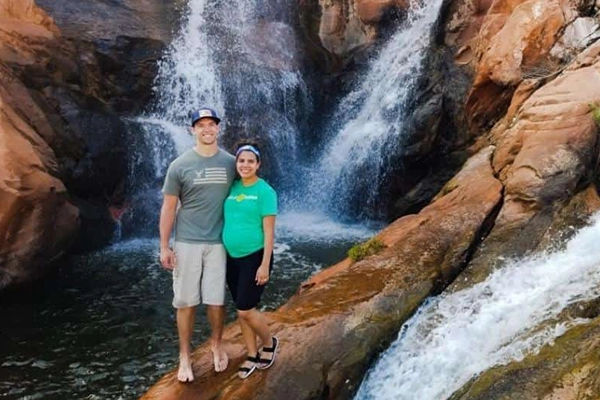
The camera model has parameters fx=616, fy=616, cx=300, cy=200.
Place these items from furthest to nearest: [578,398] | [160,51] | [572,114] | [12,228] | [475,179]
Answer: [160,51], [12,228], [475,179], [572,114], [578,398]

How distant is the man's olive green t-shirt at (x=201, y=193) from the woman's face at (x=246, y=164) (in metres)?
0.12

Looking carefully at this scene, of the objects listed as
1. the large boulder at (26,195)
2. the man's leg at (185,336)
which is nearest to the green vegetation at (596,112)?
the man's leg at (185,336)

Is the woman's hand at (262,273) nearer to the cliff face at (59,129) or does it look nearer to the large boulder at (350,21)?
the cliff face at (59,129)

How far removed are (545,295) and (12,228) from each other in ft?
27.0

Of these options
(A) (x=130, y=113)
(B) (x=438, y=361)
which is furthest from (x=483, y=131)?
(A) (x=130, y=113)

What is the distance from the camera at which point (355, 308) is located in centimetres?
679

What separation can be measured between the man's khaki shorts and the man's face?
88cm

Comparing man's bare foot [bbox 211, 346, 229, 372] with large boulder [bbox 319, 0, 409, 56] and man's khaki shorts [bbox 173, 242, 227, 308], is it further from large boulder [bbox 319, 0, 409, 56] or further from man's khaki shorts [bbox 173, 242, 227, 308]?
large boulder [bbox 319, 0, 409, 56]

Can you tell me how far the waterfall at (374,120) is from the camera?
15148 mm

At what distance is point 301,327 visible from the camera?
21.1 ft

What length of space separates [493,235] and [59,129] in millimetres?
9798

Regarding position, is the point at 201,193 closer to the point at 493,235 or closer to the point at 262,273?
the point at 262,273

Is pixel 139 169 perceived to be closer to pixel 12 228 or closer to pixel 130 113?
pixel 130 113

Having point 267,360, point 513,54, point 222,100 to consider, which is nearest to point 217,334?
point 267,360
